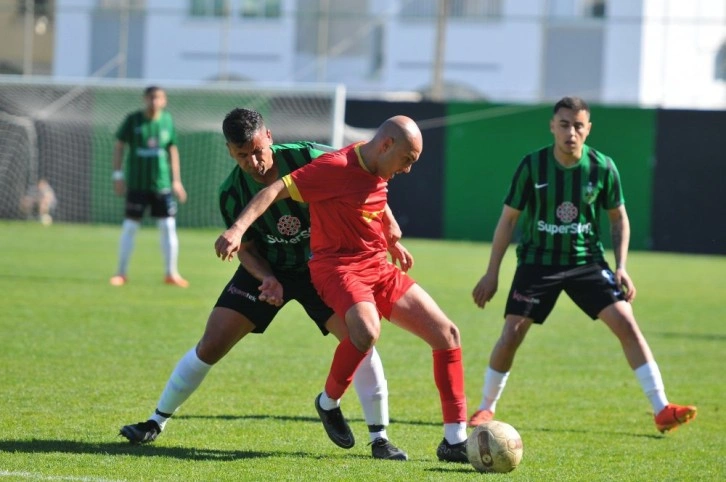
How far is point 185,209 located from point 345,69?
10061 mm

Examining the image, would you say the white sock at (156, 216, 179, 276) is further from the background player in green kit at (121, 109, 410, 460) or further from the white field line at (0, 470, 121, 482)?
the white field line at (0, 470, 121, 482)

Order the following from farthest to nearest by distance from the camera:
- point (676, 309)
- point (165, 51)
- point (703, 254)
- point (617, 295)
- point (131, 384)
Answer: point (165, 51)
point (703, 254)
point (676, 309)
point (131, 384)
point (617, 295)

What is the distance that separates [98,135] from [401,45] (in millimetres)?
11516

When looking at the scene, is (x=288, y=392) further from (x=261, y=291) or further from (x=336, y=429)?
(x=261, y=291)

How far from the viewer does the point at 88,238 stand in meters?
21.6

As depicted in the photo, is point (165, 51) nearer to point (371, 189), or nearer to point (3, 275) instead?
point (3, 275)

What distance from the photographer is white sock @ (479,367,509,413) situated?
7016 millimetres

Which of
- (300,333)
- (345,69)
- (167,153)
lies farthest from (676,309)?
(345,69)

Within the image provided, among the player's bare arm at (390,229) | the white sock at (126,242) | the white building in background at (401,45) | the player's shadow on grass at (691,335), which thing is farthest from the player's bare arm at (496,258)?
the white building in background at (401,45)

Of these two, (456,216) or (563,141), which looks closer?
(563,141)

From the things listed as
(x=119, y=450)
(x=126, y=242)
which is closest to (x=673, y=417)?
(x=119, y=450)

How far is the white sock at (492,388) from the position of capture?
7.02 metres

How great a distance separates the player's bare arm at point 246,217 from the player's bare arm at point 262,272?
1.11 feet

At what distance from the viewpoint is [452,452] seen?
5.66 metres
